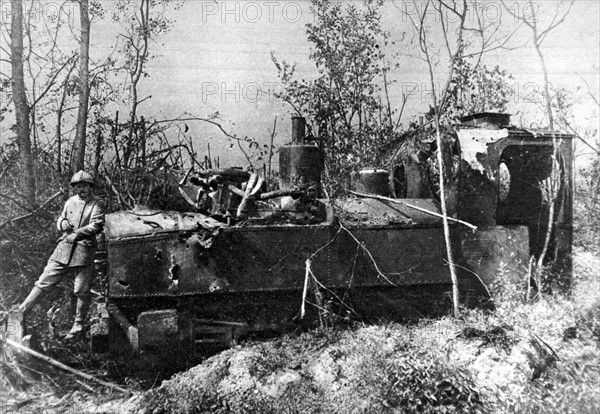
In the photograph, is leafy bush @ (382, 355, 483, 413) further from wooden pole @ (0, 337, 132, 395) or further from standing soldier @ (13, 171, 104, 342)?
standing soldier @ (13, 171, 104, 342)

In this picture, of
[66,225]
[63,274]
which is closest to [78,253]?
[63,274]

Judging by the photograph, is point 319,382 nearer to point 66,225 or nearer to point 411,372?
point 411,372

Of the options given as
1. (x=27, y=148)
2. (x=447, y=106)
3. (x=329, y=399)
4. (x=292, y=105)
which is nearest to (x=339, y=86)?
(x=292, y=105)

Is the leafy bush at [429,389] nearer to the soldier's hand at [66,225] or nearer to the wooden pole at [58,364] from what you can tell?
the wooden pole at [58,364]

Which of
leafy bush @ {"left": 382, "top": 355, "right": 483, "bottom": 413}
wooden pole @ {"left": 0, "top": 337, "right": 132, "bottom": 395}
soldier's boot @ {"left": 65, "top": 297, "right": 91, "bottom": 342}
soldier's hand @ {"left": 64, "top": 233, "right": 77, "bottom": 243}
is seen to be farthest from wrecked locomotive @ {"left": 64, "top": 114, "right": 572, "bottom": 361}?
leafy bush @ {"left": 382, "top": 355, "right": 483, "bottom": 413}

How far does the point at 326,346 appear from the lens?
5.69m

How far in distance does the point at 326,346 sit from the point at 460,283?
83.3 inches

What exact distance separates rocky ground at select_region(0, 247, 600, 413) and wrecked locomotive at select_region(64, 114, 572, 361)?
0.40m

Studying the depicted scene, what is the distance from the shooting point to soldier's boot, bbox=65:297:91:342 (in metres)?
5.69

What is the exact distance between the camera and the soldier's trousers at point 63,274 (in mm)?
5707

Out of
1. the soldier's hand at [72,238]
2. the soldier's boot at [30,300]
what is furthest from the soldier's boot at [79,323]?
the soldier's hand at [72,238]

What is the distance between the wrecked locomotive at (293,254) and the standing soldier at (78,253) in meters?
0.27

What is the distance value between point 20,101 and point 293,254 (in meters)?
5.78

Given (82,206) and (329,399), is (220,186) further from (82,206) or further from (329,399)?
(329,399)
